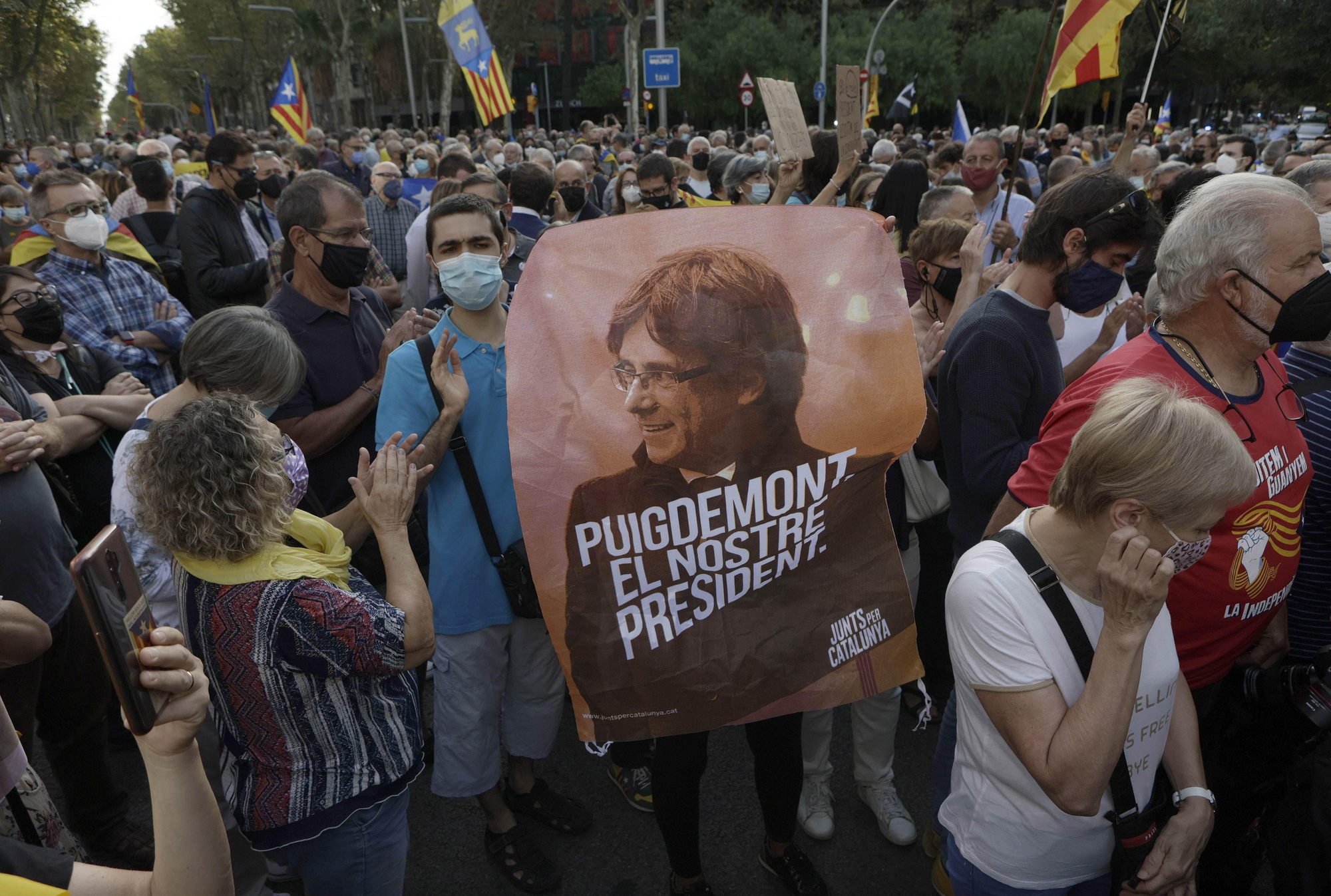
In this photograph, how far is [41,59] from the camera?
1355 inches

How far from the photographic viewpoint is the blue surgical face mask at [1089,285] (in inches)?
97.7

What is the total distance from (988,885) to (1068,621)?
0.62 m

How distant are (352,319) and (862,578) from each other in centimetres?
227

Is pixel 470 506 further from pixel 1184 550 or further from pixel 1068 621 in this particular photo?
pixel 1184 550

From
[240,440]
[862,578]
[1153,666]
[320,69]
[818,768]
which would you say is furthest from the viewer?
[320,69]

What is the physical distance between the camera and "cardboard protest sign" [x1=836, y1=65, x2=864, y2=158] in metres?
3.84

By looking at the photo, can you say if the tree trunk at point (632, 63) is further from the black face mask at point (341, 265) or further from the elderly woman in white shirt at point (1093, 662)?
the elderly woman in white shirt at point (1093, 662)

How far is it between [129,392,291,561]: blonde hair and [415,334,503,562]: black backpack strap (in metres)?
0.62

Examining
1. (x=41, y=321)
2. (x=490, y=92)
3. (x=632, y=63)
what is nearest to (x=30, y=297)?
(x=41, y=321)

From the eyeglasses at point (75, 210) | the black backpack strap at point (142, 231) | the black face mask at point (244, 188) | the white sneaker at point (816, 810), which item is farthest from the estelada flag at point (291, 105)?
the white sneaker at point (816, 810)

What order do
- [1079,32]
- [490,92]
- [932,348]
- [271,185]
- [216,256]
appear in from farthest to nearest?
[490,92] → [271,185] → [216,256] → [1079,32] → [932,348]

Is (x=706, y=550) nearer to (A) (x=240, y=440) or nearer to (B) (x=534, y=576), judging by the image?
(B) (x=534, y=576)

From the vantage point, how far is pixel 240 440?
1.76 meters

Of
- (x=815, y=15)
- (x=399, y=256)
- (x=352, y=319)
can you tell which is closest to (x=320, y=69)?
(x=815, y=15)
